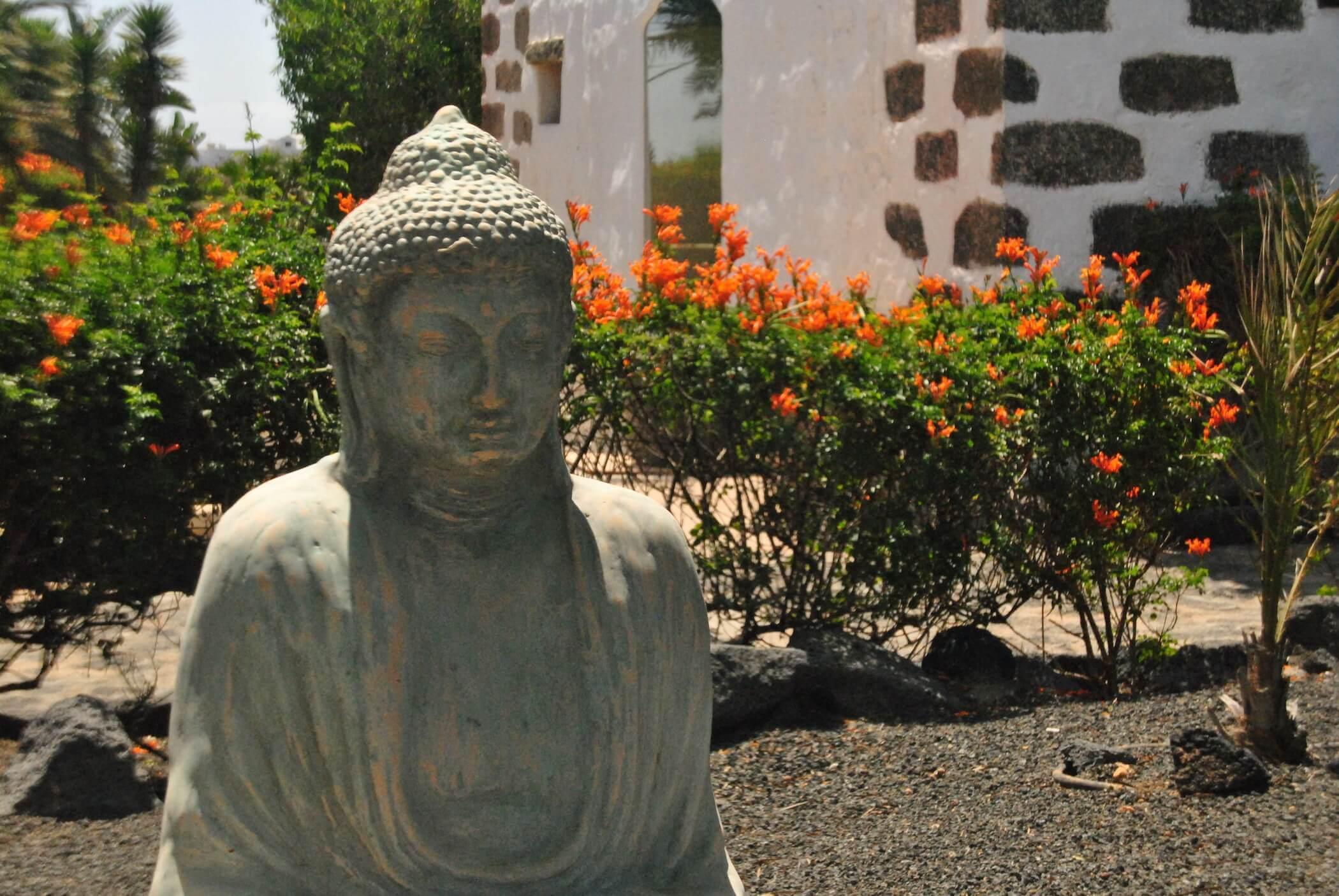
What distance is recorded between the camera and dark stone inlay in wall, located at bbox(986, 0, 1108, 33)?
7.72 m

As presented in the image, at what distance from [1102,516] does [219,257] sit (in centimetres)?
313

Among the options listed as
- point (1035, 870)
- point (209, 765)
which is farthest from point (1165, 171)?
point (209, 765)

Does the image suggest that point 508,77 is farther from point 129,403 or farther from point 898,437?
point 129,403

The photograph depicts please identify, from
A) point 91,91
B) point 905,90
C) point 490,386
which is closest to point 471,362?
point 490,386

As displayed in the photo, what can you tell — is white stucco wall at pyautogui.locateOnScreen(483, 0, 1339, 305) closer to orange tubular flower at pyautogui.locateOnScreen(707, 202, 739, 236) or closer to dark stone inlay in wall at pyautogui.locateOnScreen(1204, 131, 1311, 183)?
dark stone inlay in wall at pyautogui.locateOnScreen(1204, 131, 1311, 183)

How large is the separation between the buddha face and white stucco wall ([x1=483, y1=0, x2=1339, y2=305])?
5.94m

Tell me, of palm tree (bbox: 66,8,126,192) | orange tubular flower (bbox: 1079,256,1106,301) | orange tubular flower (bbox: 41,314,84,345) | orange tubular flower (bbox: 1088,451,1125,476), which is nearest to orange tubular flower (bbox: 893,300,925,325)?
orange tubular flower (bbox: 1079,256,1106,301)

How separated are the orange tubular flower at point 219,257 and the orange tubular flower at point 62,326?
647 millimetres

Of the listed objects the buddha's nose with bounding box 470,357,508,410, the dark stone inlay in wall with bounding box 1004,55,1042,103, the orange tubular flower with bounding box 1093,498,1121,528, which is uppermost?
the dark stone inlay in wall with bounding box 1004,55,1042,103

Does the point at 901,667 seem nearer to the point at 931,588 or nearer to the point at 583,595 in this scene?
the point at 931,588

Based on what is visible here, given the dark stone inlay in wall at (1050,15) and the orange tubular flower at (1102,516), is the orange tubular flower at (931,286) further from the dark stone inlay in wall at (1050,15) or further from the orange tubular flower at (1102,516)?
the dark stone inlay in wall at (1050,15)

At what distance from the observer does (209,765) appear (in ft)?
7.21

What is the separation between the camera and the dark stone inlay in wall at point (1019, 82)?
7746 mm

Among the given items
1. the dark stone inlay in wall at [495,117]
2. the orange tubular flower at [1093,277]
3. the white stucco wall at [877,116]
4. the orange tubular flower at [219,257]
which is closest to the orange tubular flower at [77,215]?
the orange tubular flower at [219,257]
